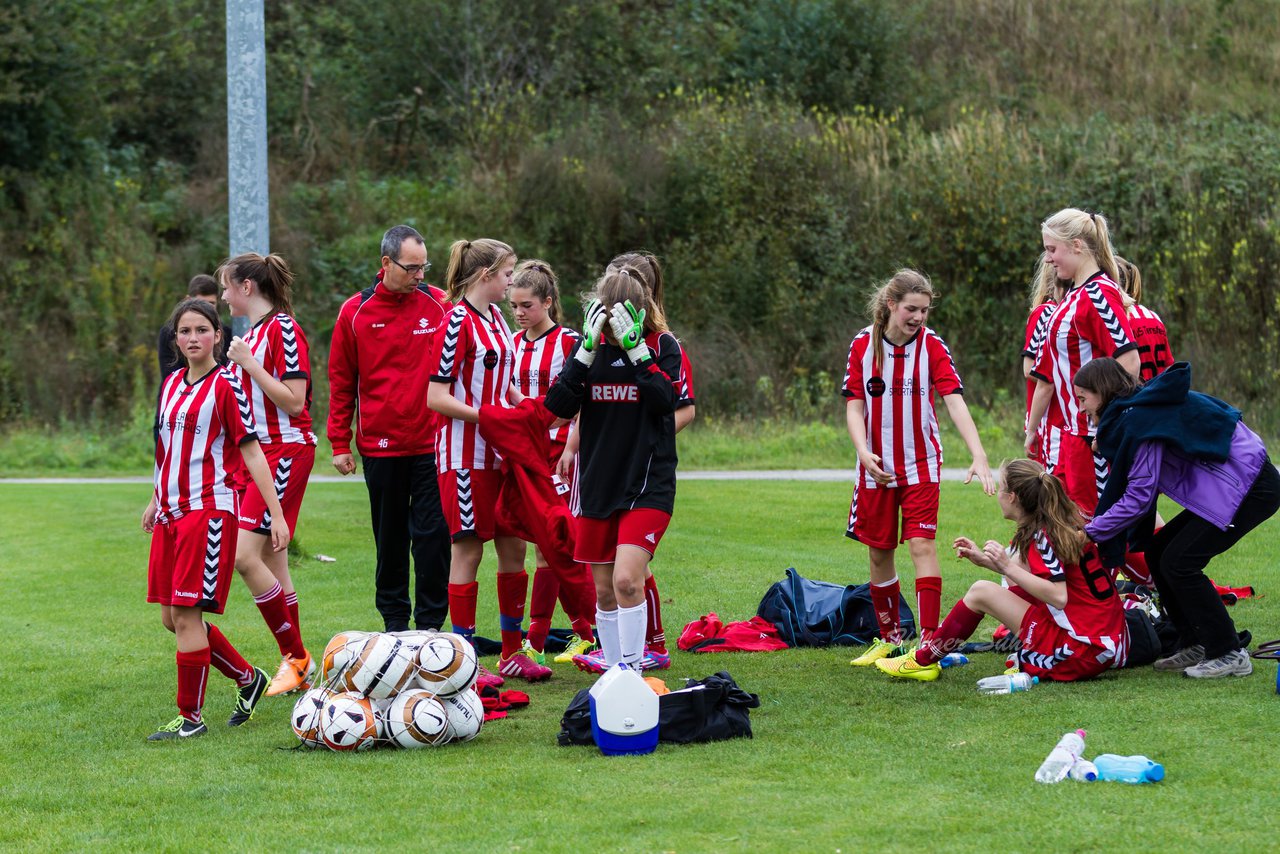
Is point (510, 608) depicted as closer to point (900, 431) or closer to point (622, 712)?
→ point (622, 712)

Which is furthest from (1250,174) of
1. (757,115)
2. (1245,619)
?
(1245,619)

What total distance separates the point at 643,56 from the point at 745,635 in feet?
73.3

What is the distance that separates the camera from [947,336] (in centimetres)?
2178

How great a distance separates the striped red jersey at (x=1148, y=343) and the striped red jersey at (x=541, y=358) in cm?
282

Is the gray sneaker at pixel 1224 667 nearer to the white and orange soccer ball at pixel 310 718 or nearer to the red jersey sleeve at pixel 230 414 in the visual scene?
the white and orange soccer ball at pixel 310 718

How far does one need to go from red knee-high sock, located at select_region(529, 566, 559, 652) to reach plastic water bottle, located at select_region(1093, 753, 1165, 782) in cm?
349

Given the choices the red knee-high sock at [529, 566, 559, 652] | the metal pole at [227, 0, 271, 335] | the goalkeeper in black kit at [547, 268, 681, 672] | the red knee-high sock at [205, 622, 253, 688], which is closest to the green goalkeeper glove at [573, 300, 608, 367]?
the goalkeeper in black kit at [547, 268, 681, 672]

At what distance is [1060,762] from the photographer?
480 cm

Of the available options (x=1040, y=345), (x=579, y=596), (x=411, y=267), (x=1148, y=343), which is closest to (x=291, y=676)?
(x=579, y=596)

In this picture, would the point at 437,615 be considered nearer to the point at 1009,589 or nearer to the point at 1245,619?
the point at 1009,589

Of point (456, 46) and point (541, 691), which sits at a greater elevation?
point (456, 46)

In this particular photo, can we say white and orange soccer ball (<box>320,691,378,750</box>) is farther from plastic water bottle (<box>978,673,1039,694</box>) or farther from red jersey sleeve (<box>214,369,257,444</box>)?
plastic water bottle (<box>978,673,1039,694</box>)

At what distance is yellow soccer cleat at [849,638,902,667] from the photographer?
7.05 metres

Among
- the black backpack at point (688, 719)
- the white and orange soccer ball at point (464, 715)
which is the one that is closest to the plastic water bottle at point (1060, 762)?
the black backpack at point (688, 719)
